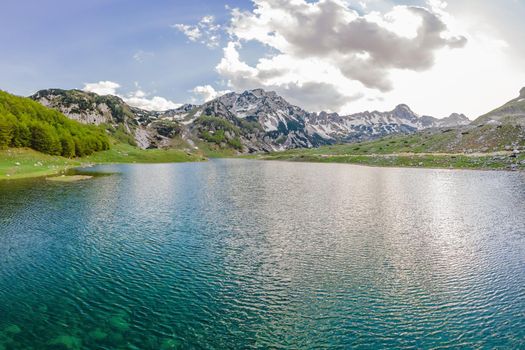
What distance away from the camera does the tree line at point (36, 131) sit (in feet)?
464

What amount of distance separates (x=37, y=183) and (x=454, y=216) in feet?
341

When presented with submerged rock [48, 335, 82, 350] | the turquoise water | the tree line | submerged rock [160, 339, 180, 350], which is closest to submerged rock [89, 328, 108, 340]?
the turquoise water

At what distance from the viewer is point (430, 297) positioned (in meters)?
28.3

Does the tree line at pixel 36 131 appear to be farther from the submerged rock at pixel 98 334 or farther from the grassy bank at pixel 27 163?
the submerged rock at pixel 98 334

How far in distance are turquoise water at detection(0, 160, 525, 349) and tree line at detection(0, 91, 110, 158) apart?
10175 centimetres

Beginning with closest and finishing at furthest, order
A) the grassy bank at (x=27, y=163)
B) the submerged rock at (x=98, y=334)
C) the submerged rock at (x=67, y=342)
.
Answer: the submerged rock at (x=67, y=342), the submerged rock at (x=98, y=334), the grassy bank at (x=27, y=163)

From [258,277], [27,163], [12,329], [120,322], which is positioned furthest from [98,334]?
[27,163]

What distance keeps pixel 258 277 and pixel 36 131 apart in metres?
164

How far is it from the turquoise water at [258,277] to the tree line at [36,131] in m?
102

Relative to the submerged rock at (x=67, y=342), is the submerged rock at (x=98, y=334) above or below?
below

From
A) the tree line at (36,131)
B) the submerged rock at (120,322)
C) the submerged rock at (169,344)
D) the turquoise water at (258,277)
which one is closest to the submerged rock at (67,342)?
the turquoise water at (258,277)

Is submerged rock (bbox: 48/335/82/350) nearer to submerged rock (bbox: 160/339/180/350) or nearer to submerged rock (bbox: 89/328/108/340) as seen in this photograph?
submerged rock (bbox: 89/328/108/340)

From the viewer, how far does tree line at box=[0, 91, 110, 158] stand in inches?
5571

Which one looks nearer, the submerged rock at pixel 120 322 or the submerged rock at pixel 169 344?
the submerged rock at pixel 169 344
